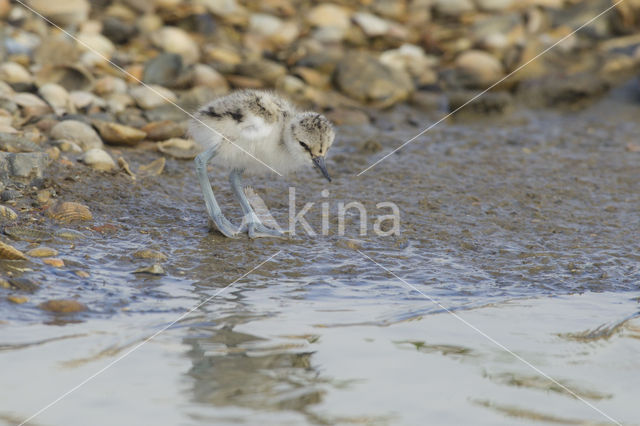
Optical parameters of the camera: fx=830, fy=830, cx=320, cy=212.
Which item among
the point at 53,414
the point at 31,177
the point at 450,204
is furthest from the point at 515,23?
the point at 53,414

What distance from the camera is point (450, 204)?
18.8ft

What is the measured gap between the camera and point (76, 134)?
19.6ft

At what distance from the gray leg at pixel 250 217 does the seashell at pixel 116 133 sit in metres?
1.47

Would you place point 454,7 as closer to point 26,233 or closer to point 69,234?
point 69,234

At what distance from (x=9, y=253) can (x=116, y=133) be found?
7.44 ft

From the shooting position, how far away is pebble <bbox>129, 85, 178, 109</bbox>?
7.12 m

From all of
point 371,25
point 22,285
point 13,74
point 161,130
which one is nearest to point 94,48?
point 13,74

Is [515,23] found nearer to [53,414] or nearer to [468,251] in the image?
[468,251]

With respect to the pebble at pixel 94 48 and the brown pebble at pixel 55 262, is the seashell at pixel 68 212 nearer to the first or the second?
the brown pebble at pixel 55 262

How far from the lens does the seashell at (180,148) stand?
6273 mm

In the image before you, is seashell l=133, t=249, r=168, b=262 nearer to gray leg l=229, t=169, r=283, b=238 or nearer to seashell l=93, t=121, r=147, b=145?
gray leg l=229, t=169, r=283, b=238

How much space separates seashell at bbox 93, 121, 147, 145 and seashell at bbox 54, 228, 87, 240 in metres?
1.75

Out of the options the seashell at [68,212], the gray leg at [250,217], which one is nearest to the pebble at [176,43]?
A: the gray leg at [250,217]

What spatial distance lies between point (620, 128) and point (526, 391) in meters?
5.56
